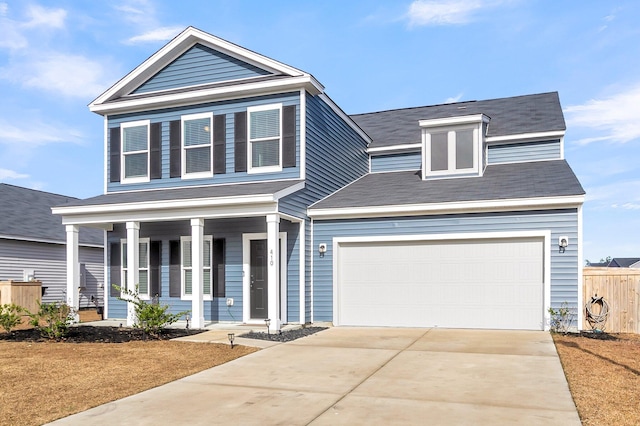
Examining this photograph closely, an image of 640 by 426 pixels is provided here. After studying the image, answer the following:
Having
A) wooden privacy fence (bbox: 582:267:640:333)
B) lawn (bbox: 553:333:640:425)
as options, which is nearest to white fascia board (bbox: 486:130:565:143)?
wooden privacy fence (bbox: 582:267:640:333)

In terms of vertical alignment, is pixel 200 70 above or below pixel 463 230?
above

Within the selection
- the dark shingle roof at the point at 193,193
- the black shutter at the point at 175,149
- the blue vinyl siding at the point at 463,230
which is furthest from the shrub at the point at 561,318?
the black shutter at the point at 175,149

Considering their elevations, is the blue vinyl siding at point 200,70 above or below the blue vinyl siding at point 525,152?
above

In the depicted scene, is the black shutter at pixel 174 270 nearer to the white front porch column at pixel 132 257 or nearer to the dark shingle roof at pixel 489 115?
the white front porch column at pixel 132 257

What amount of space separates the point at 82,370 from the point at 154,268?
7.30 m

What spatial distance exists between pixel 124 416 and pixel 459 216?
31.2ft

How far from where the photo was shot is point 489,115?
19.3 m

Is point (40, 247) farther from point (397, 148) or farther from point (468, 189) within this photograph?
point (468, 189)

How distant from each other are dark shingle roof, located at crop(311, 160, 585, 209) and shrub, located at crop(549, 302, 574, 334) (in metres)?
2.57

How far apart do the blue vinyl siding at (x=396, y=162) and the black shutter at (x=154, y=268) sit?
25.5ft

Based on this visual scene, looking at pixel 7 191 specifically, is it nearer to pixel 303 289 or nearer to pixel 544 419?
pixel 303 289

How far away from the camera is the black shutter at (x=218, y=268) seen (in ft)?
48.5

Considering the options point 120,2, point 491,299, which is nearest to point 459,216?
point 491,299

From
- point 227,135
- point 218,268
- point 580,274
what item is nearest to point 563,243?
point 580,274
